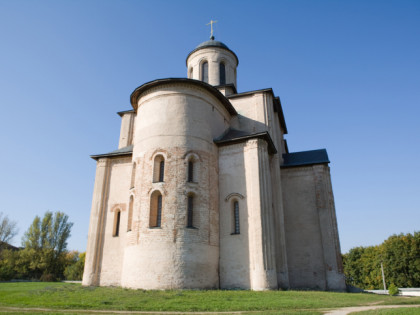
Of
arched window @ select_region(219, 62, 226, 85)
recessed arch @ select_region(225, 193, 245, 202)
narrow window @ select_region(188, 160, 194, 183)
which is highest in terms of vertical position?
arched window @ select_region(219, 62, 226, 85)

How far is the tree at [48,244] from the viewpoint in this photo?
3328 centimetres

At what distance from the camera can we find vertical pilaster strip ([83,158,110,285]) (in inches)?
658

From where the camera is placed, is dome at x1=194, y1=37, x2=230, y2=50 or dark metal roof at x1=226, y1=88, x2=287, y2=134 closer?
dark metal roof at x1=226, y1=88, x2=287, y2=134

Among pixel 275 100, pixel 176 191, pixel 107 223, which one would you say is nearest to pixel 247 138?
pixel 176 191

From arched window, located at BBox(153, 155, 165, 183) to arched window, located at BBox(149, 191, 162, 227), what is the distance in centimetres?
74

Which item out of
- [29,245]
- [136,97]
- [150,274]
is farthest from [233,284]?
[29,245]

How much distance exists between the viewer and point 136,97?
18.0 m

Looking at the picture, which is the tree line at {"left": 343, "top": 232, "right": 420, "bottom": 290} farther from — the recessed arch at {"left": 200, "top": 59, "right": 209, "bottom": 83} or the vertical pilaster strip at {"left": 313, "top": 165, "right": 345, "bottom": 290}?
the recessed arch at {"left": 200, "top": 59, "right": 209, "bottom": 83}

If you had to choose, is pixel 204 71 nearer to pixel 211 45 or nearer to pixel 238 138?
pixel 211 45

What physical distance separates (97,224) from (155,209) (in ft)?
15.4

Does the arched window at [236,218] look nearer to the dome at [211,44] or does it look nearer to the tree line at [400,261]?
the dome at [211,44]

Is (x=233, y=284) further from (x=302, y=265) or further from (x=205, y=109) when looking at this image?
(x=205, y=109)

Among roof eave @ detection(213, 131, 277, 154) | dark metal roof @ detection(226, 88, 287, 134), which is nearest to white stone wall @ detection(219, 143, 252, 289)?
roof eave @ detection(213, 131, 277, 154)

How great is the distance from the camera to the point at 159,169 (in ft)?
51.9
